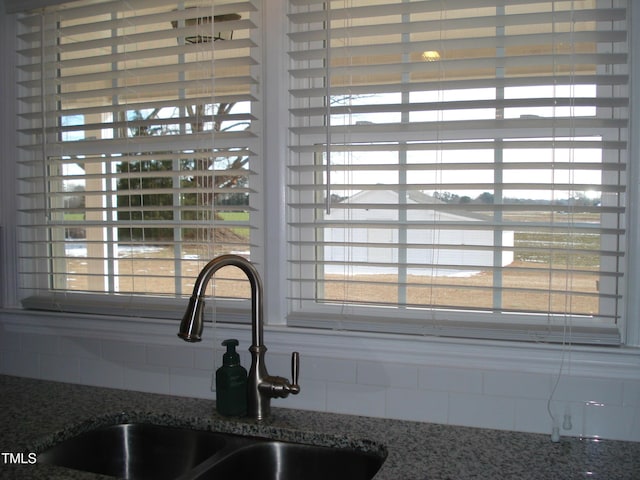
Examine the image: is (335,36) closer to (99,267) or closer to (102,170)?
(102,170)

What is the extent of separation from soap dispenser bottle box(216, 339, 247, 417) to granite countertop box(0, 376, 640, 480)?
36 mm

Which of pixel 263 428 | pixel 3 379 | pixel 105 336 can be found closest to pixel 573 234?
pixel 263 428

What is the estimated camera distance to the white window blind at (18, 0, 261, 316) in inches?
72.9

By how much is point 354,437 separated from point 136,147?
1.26 meters

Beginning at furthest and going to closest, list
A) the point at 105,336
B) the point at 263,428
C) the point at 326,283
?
the point at 105,336 < the point at 326,283 < the point at 263,428

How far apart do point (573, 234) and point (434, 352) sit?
526 mm

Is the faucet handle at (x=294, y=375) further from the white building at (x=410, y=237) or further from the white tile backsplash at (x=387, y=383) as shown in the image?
the white building at (x=410, y=237)

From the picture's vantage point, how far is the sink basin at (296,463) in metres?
1.45

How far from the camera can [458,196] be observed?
1.67m

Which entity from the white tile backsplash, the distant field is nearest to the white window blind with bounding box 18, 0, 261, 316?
the distant field

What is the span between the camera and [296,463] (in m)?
1.50

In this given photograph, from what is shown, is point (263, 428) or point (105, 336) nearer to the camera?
point (263, 428)

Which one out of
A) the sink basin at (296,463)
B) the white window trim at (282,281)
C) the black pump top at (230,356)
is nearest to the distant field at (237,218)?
the white window trim at (282,281)

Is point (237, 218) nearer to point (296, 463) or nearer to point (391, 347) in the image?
point (391, 347)
